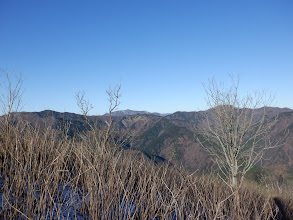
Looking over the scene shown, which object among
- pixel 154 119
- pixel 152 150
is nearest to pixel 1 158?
pixel 152 150

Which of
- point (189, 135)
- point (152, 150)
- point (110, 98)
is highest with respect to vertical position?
point (110, 98)

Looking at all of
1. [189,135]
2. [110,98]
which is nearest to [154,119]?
[189,135]

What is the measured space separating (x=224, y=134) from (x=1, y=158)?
13.5 m

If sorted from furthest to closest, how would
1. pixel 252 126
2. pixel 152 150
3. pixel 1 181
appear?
pixel 152 150, pixel 252 126, pixel 1 181

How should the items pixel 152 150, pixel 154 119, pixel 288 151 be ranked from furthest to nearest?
pixel 154 119 < pixel 152 150 < pixel 288 151

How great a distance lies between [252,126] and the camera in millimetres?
14461

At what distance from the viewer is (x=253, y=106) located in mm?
13836

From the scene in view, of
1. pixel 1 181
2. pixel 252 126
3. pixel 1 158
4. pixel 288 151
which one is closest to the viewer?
pixel 1 181

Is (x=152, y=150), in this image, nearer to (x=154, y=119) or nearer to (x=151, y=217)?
(x=154, y=119)

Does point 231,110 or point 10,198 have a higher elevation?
point 231,110

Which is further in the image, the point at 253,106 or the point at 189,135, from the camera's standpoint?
the point at 189,135

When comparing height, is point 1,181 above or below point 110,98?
below

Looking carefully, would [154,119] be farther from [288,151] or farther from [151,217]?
[151,217]

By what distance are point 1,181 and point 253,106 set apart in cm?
1447
